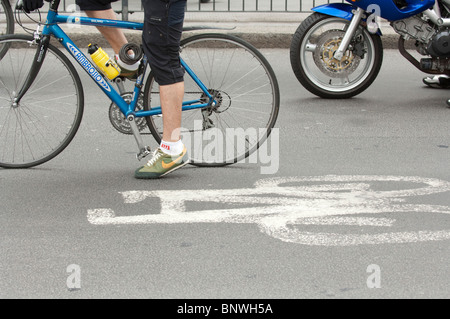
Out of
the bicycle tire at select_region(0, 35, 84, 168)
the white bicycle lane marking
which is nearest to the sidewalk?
the bicycle tire at select_region(0, 35, 84, 168)

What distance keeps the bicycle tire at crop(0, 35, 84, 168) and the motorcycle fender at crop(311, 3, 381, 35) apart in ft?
8.63

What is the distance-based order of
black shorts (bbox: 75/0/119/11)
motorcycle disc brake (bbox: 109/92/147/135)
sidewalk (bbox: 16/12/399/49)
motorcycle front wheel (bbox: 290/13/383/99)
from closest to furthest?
motorcycle disc brake (bbox: 109/92/147/135)
black shorts (bbox: 75/0/119/11)
motorcycle front wheel (bbox: 290/13/383/99)
sidewalk (bbox: 16/12/399/49)

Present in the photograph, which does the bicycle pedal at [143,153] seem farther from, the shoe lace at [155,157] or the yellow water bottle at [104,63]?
the yellow water bottle at [104,63]

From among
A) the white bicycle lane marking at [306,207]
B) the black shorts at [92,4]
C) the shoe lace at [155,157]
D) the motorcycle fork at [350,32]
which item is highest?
the black shorts at [92,4]

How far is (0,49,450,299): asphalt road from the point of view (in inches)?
154

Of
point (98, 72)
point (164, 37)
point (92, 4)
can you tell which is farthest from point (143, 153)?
point (92, 4)

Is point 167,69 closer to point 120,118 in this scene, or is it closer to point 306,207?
point 120,118

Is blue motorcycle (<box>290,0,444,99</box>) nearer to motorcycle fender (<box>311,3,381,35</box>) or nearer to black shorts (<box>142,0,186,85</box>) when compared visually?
motorcycle fender (<box>311,3,381,35</box>)

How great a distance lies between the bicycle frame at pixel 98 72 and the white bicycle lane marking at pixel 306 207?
2.07 feet

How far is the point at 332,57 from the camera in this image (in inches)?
307

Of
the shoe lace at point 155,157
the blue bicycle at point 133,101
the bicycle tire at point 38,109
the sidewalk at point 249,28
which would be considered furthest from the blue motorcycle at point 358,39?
the shoe lace at point 155,157

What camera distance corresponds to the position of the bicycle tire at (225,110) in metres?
5.59

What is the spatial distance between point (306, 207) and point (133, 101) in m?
1.39
